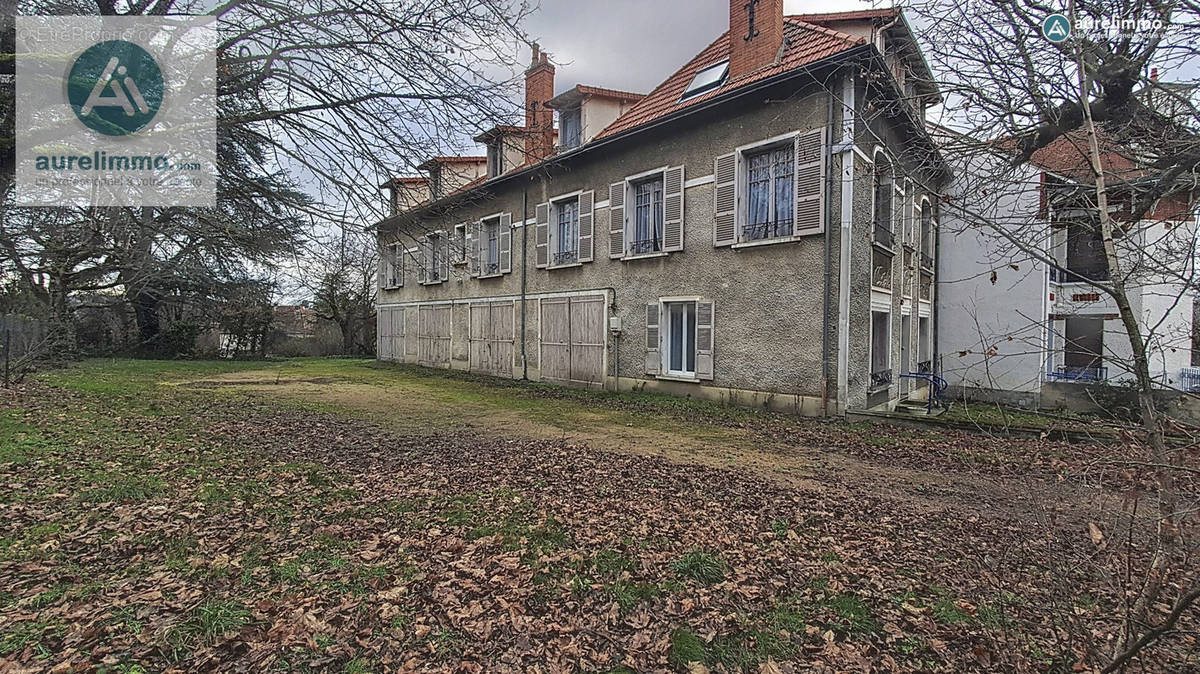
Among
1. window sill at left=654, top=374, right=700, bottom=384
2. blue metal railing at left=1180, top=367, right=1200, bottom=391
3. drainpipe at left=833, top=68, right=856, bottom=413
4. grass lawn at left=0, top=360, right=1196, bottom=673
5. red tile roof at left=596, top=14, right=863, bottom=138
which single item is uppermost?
red tile roof at left=596, top=14, right=863, bottom=138

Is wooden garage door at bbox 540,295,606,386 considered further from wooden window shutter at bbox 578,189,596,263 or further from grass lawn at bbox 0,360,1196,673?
grass lawn at bbox 0,360,1196,673

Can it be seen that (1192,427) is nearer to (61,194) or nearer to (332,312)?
(61,194)

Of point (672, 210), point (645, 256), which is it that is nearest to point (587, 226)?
point (645, 256)

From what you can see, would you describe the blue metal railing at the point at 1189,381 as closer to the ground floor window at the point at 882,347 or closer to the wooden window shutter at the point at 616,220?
the ground floor window at the point at 882,347

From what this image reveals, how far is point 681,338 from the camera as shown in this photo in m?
11.8

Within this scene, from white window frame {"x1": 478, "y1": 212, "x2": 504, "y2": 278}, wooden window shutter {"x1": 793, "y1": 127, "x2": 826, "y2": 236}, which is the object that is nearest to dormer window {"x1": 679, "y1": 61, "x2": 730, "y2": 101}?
wooden window shutter {"x1": 793, "y1": 127, "x2": 826, "y2": 236}

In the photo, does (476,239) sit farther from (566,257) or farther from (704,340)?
(704,340)

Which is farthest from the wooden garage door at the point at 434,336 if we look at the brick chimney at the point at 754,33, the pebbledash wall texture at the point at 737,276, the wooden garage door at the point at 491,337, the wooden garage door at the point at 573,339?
the brick chimney at the point at 754,33

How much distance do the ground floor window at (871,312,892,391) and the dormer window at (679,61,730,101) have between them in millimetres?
5687

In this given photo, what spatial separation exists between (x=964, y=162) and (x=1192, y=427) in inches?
133

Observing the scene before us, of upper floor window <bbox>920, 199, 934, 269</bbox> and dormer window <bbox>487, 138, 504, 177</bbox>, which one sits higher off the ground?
dormer window <bbox>487, 138, 504, 177</bbox>

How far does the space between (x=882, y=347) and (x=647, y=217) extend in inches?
220

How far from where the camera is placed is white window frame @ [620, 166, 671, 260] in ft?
38.7

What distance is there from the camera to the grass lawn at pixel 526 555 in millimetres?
2574
